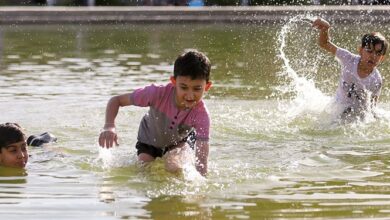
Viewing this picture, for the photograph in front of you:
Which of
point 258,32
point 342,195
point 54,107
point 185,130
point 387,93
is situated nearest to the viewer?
point 342,195

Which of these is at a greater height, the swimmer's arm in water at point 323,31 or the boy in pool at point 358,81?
the swimmer's arm in water at point 323,31

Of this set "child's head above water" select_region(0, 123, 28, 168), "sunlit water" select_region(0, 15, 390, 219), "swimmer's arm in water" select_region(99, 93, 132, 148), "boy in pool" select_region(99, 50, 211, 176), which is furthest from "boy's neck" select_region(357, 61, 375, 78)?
"child's head above water" select_region(0, 123, 28, 168)

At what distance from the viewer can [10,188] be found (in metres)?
6.80

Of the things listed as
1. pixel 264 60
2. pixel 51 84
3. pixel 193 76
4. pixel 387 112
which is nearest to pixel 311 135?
pixel 387 112

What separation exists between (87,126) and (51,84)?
347 centimetres

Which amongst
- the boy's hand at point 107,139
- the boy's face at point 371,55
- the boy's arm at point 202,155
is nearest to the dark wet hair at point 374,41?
the boy's face at point 371,55

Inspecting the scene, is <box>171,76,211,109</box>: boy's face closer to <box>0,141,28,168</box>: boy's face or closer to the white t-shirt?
Result: <box>0,141,28,168</box>: boy's face

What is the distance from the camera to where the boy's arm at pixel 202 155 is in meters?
6.96

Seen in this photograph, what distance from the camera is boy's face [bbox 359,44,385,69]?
30.7 feet

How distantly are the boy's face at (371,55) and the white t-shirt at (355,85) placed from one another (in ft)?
0.38

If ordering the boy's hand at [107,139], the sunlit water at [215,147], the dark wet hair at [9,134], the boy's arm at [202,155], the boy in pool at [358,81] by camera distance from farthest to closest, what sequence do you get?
1. the boy in pool at [358,81]
2. the dark wet hair at [9,134]
3. the boy's arm at [202,155]
4. the boy's hand at [107,139]
5. the sunlit water at [215,147]

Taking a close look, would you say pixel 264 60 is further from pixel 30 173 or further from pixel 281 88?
pixel 30 173

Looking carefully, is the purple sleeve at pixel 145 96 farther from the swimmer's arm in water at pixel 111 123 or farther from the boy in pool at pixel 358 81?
the boy in pool at pixel 358 81

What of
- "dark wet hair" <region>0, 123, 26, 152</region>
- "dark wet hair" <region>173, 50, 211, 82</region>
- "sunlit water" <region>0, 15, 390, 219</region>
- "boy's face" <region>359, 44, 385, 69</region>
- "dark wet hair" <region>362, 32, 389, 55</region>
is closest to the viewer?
"sunlit water" <region>0, 15, 390, 219</region>
